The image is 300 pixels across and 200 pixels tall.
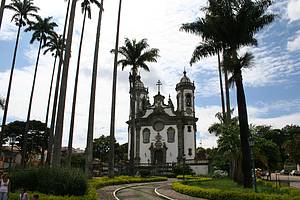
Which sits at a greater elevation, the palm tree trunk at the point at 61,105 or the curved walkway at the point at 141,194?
the palm tree trunk at the point at 61,105

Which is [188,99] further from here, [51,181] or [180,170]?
[51,181]

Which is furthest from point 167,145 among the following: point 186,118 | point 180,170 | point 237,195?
point 237,195

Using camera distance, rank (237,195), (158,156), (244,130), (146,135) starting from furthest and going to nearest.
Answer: (146,135) < (158,156) < (244,130) < (237,195)

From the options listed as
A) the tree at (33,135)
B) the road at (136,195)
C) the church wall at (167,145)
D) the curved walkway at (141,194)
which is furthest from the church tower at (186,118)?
the road at (136,195)

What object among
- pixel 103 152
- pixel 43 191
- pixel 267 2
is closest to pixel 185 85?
pixel 103 152

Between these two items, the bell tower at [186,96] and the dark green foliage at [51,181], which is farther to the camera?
the bell tower at [186,96]

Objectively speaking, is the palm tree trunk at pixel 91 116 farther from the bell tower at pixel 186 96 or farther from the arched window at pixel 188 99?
the arched window at pixel 188 99

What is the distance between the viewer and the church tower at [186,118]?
195 ft

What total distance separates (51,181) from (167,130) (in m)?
47.7

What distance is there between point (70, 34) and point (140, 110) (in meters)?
45.3

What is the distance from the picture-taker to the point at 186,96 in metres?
64.6

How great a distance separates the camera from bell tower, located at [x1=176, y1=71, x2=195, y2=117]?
63.4 m

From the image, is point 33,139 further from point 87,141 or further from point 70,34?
point 70,34

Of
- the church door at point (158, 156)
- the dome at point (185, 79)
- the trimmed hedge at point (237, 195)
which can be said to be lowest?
the trimmed hedge at point (237, 195)
